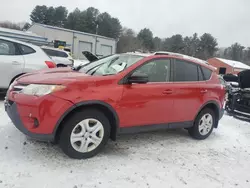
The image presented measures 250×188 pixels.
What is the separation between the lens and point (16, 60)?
6.16 metres

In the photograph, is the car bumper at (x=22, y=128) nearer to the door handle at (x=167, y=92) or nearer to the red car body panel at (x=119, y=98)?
the red car body panel at (x=119, y=98)

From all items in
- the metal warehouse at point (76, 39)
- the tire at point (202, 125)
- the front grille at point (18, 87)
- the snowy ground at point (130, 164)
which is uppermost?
the metal warehouse at point (76, 39)

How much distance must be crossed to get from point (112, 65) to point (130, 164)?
5.52ft

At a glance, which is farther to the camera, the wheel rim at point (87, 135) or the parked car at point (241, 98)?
the parked car at point (241, 98)

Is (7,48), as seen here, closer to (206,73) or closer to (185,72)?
(185,72)

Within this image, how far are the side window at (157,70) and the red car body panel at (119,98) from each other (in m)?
0.09

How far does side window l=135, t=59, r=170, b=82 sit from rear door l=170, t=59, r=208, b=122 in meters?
0.19

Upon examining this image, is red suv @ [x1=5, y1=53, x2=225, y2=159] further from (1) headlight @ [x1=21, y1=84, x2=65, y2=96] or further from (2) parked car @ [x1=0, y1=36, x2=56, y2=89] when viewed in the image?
(2) parked car @ [x1=0, y1=36, x2=56, y2=89]

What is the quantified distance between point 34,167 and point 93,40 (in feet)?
154

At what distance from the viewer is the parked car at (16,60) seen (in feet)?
19.8

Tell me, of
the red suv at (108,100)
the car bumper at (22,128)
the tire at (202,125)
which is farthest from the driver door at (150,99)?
the car bumper at (22,128)

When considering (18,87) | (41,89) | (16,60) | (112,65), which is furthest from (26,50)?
(41,89)

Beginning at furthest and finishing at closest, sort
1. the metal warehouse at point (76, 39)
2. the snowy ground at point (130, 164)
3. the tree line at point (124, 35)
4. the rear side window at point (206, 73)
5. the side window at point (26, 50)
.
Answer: the tree line at point (124, 35)
the metal warehouse at point (76, 39)
the side window at point (26, 50)
the rear side window at point (206, 73)
the snowy ground at point (130, 164)

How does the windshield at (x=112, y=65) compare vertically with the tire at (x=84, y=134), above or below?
above
